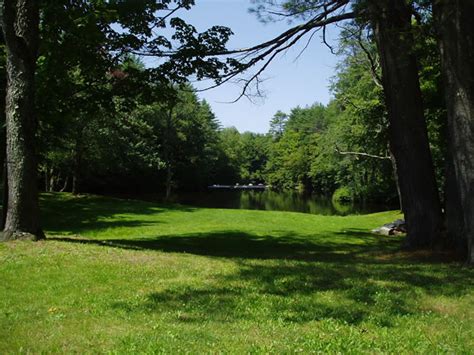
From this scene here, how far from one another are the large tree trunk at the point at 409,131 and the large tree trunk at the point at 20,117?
8453 mm

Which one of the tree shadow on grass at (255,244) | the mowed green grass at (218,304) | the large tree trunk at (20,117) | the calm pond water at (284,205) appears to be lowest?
the tree shadow on grass at (255,244)

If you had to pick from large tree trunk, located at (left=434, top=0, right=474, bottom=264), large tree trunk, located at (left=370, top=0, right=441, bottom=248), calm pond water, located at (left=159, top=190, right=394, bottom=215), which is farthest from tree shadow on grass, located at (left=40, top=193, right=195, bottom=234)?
calm pond water, located at (left=159, top=190, right=394, bottom=215)

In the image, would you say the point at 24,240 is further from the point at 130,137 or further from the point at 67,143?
the point at 130,137

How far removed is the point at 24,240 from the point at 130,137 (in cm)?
3645

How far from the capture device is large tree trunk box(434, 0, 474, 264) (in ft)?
31.3

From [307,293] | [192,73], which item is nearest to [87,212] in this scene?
[192,73]

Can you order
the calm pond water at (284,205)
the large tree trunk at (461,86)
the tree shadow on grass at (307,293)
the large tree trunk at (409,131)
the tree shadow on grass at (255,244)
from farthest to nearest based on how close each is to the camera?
the calm pond water at (284,205), the tree shadow on grass at (255,244), the large tree trunk at (409,131), the large tree trunk at (461,86), the tree shadow on grass at (307,293)

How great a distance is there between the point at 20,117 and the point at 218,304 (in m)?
7.46

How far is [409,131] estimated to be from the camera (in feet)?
40.7

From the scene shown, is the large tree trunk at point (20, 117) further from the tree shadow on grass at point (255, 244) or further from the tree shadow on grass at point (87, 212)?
the tree shadow on grass at point (87, 212)

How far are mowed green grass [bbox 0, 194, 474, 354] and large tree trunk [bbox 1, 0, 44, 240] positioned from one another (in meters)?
0.85

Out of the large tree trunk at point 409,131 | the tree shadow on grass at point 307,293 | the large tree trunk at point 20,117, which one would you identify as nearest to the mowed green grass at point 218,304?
the tree shadow on grass at point 307,293

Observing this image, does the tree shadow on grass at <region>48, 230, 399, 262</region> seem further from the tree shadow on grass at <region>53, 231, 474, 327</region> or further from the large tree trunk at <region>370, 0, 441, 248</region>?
the tree shadow on grass at <region>53, 231, 474, 327</region>

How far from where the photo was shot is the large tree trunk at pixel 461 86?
31.3 ft
